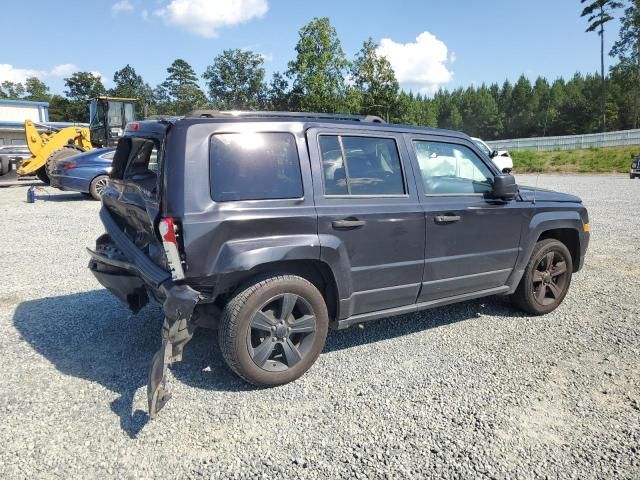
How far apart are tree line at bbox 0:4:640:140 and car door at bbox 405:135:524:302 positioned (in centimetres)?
1698

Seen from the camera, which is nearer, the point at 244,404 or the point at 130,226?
the point at 244,404

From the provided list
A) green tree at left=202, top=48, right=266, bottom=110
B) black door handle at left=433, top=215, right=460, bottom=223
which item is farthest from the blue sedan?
green tree at left=202, top=48, right=266, bottom=110

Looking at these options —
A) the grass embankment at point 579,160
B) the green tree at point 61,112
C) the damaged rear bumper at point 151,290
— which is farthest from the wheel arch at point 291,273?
the green tree at point 61,112

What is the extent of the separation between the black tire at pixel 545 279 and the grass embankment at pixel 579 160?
28.8m

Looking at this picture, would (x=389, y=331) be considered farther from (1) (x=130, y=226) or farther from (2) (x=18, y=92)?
(2) (x=18, y=92)

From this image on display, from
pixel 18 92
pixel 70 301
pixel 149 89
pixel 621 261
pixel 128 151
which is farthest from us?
pixel 18 92

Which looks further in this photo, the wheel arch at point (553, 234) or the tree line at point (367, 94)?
the tree line at point (367, 94)

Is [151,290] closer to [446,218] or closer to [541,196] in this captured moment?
[446,218]

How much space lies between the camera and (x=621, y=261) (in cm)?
674

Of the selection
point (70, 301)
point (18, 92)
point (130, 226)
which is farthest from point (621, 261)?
point (18, 92)

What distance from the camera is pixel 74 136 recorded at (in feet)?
58.3

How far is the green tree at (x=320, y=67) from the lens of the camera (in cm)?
3772

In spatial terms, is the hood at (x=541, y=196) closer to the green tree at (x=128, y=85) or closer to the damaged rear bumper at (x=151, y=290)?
the damaged rear bumper at (x=151, y=290)

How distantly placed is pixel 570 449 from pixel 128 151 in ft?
13.2
